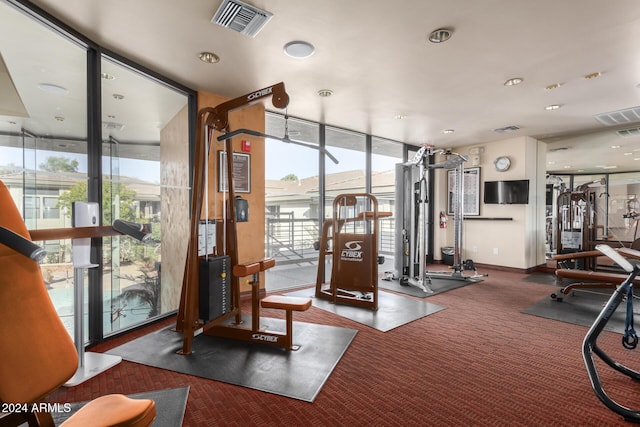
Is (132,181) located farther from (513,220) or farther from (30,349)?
(513,220)

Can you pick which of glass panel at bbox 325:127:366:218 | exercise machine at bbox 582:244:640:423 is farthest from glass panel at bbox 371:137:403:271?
exercise machine at bbox 582:244:640:423

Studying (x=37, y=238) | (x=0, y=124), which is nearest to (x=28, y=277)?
(x=37, y=238)

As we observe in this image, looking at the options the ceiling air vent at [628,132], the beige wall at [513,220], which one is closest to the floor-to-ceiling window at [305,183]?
the beige wall at [513,220]

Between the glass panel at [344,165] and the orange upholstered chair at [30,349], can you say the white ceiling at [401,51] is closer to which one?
the glass panel at [344,165]

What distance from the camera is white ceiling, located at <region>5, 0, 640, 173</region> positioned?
2.37 meters

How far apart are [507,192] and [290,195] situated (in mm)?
4435

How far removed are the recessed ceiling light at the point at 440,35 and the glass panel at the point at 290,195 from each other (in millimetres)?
2625

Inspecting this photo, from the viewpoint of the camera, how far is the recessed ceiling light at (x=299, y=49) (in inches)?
112

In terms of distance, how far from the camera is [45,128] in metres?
2.56

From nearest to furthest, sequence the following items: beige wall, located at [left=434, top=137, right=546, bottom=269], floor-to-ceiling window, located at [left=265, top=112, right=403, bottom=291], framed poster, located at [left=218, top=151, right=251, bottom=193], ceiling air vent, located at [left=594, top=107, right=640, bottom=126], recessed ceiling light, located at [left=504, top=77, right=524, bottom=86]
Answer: recessed ceiling light, located at [left=504, top=77, right=524, bottom=86] < framed poster, located at [left=218, top=151, right=251, bottom=193] < ceiling air vent, located at [left=594, top=107, right=640, bottom=126] < floor-to-ceiling window, located at [left=265, top=112, right=403, bottom=291] < beige wall, located at [left=434, top=137, right=546, bottom=269]

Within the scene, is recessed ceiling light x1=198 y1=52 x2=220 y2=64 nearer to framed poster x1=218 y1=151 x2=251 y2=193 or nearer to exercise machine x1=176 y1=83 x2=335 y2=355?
exercise machine x1=176 y1=83 x2=335 y2=355

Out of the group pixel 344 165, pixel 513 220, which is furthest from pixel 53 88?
pixel 513 220

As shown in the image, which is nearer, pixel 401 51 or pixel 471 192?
pixel 401 51

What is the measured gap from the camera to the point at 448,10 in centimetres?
237
